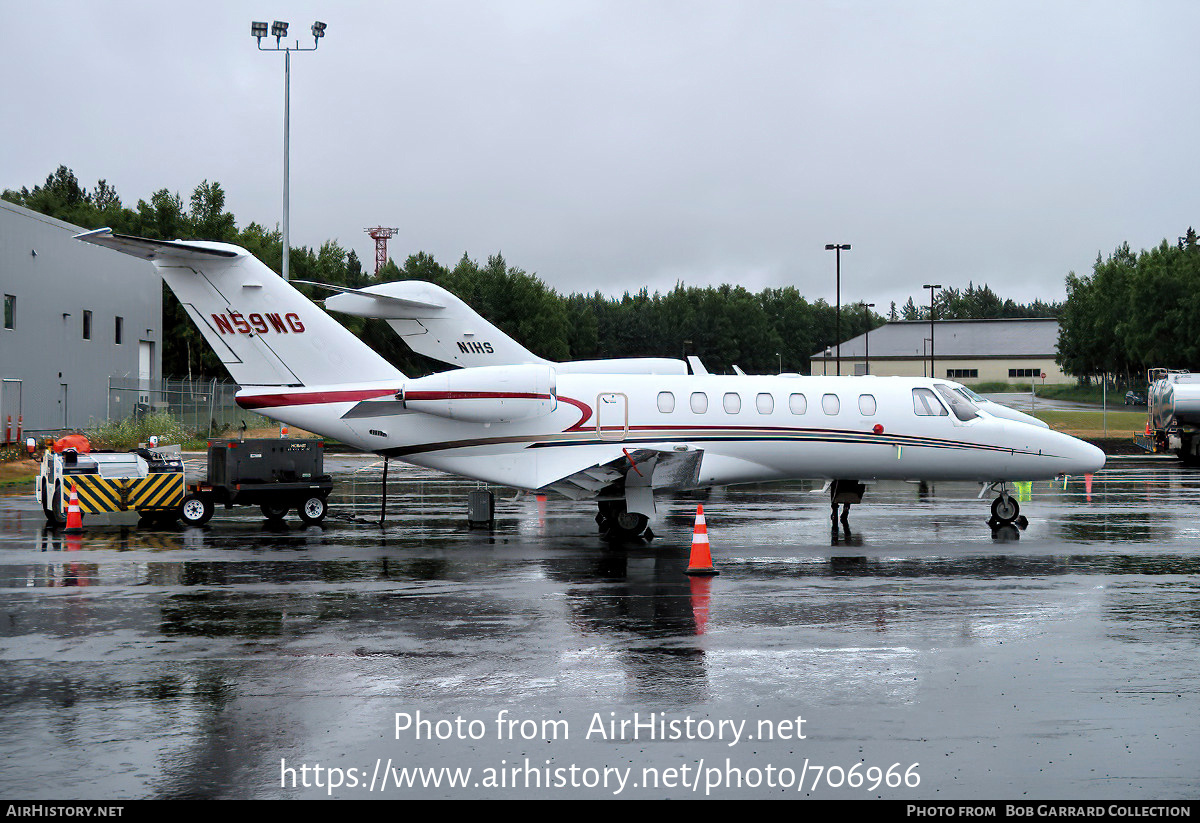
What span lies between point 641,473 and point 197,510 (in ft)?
27.0

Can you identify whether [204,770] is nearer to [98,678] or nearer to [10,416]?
[98,678]

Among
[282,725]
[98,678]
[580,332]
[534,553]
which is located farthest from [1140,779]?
[580,332]

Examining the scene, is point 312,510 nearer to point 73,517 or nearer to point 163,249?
point 73,517

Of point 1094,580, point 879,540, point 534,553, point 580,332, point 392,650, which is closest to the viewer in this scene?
point 392,650

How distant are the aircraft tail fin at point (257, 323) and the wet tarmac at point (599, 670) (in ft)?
9.71

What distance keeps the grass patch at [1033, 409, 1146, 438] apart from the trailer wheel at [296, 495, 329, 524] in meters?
40.7

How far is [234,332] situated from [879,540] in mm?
10850

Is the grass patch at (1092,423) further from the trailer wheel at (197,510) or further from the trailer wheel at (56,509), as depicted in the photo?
the trailer wheel at (56,509)

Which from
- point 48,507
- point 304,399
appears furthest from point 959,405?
point 48,507

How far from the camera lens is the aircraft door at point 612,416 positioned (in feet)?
59.4

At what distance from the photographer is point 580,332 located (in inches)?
4486

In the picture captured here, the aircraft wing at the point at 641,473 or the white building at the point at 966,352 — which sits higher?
the white building at the point at 966,352

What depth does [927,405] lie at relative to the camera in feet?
62.8

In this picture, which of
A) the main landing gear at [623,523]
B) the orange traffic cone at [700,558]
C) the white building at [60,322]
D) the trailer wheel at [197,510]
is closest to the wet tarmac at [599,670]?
the orange traffic cone at [700,558]
